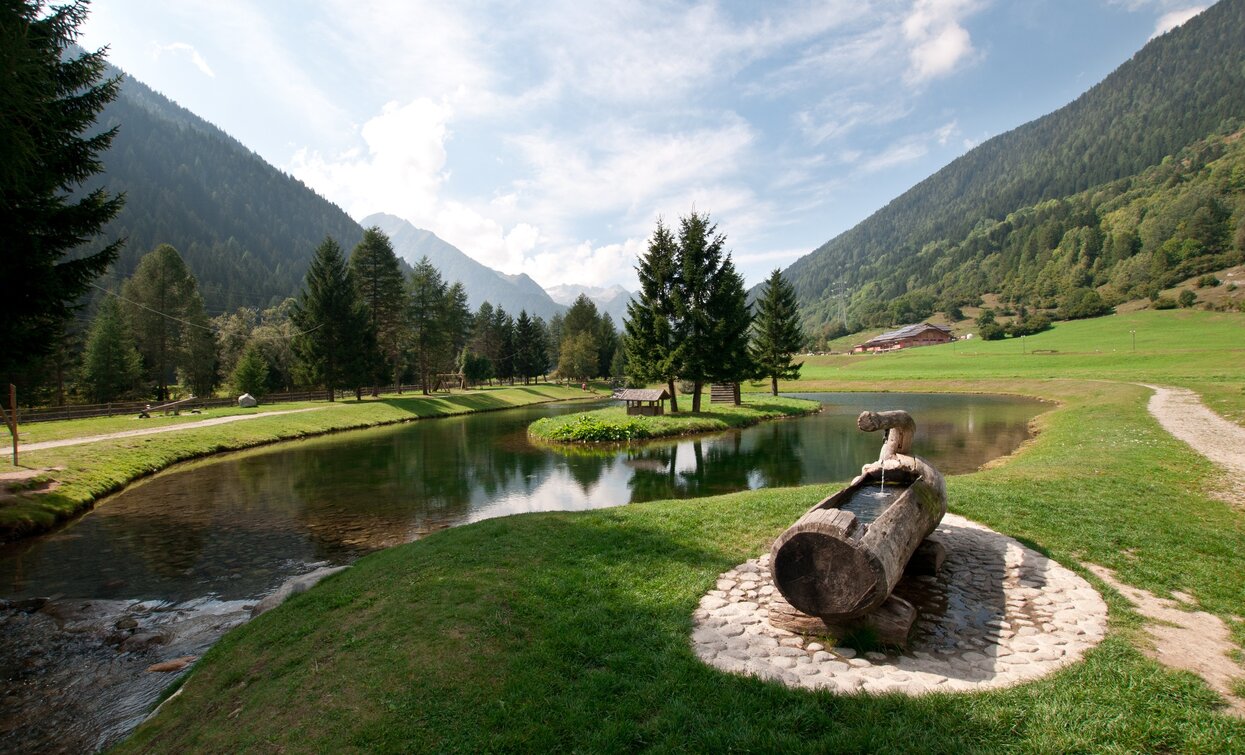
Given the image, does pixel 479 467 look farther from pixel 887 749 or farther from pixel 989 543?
pixel 887 749

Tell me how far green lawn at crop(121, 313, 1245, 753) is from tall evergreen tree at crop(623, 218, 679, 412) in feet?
78.2

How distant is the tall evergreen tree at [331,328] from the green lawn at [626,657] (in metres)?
43.4

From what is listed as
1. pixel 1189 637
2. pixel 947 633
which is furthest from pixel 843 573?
pixel 1189 637

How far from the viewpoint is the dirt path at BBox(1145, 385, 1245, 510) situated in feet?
38.6

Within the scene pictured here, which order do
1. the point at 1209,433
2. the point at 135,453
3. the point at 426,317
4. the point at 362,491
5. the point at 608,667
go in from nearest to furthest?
1. the point at 608,667
2. the point at 362,491
3. the point at 1209,433
4. the point at 135,453
5. the point at 426,317

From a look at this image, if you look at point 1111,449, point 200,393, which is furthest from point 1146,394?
point 200,393

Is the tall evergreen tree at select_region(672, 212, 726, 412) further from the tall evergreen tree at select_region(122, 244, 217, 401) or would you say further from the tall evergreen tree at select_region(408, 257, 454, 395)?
the tall evergreen tree at select_region(122, 244, 217, 401)

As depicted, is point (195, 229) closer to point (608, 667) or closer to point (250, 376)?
point (250, 376)

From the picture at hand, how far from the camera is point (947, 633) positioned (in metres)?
5.85

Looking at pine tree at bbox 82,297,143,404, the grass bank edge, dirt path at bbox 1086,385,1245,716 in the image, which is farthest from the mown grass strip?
pine tree at bbox 82,297,143,404

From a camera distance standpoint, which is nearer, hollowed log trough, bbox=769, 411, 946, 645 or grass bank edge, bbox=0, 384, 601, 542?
hollowed log trough, bbox=769, 411, 946, 645

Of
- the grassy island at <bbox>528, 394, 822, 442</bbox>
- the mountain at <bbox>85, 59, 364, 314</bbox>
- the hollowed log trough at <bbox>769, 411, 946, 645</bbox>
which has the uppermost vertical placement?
the mountain at <bbox>85, 59, 364, 314</bbox>

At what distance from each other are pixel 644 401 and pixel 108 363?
156ft

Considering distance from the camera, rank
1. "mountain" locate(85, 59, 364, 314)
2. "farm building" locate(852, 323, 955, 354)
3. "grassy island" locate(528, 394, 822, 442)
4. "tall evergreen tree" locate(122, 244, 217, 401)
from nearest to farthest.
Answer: "grassy island" locate(528, 394, 822, 442) → "tall evergreen tree" locate(122, 244, 217, 401) → "farm building" locate(852, 323, 955, 354) → "mountain" locate(85, 59, 364, 314)
